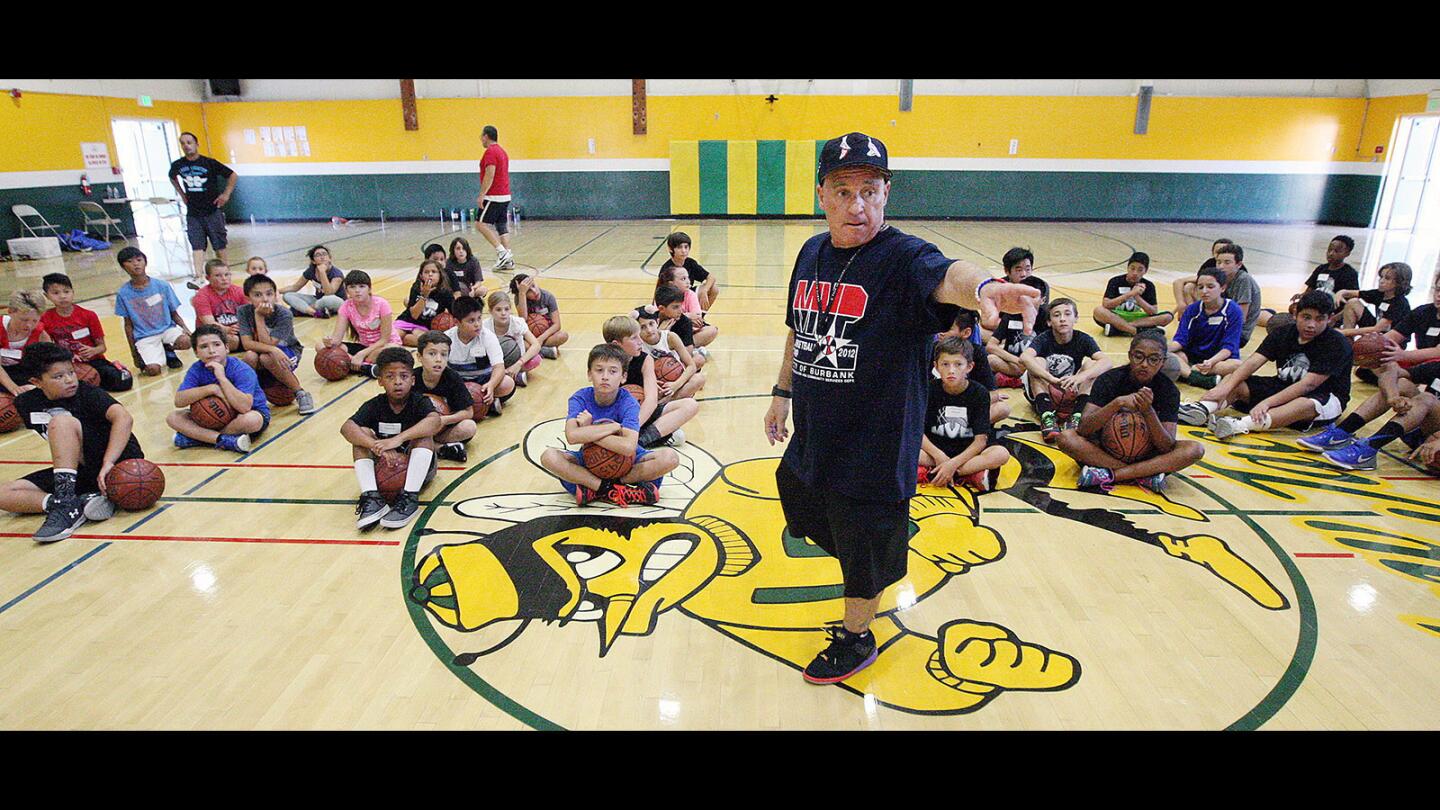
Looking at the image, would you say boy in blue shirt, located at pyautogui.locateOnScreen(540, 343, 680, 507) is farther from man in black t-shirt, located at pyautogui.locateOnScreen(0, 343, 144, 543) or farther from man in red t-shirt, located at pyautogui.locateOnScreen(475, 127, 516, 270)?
man in red t-shirt, located at pyautogui.locateOnScreen(475, 127, 516, 270)

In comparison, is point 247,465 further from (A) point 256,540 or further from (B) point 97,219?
(B) point 97,219

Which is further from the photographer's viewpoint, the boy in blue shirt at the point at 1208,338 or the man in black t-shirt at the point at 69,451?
the boy in blue shirt at the point at 1208,338

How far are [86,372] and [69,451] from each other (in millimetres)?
2531

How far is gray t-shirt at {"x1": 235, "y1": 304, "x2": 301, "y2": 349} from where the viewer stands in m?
7.32

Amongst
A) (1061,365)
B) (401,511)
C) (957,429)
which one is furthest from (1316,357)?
(401,511)

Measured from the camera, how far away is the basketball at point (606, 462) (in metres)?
4.95

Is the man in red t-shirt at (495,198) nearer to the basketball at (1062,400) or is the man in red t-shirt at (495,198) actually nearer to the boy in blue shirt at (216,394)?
the boy in blue shirt at (216,394)

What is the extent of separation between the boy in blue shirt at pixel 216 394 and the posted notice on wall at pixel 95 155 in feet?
52.5

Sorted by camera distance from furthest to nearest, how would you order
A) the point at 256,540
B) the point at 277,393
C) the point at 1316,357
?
the point at 277,393 < the point at 1316,357 < the point at 256,540

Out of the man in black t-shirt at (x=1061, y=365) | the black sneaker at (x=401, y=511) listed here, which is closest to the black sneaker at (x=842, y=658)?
the black sneaker at (x=401, y=511)

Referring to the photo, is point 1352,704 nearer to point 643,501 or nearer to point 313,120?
point 643,501

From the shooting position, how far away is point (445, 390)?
5.52m

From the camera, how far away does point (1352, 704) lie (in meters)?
3.20
